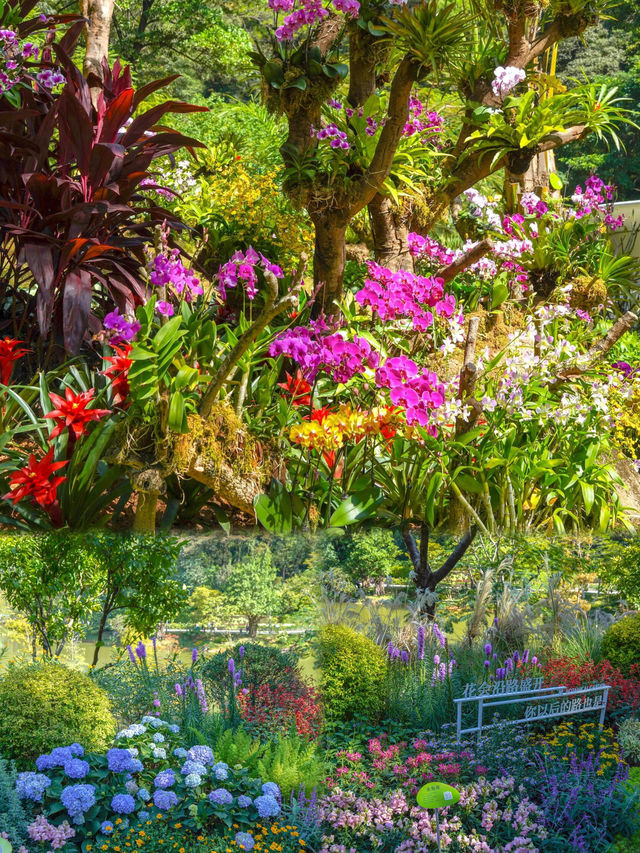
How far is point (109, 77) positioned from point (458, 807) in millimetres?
3303

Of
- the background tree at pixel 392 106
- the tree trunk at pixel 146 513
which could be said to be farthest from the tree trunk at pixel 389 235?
the tree trunk at pixel 146 513

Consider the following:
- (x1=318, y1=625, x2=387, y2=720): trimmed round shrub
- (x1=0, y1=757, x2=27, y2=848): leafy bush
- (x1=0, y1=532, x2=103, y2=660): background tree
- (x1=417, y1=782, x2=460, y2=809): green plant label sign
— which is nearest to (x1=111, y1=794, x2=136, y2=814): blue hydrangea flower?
(x1=0, y1=757, x2=27, y2=848): leafy bush

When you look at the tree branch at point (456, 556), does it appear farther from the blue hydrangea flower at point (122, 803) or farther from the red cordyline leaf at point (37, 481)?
the red cordyline leaf at point (37, 481)

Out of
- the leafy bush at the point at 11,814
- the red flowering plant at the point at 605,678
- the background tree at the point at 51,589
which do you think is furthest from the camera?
the red flowering plant at the point at 605,678

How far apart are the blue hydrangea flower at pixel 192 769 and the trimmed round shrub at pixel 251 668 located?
0.90 ft

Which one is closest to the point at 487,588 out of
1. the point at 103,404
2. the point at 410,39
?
the point at 103,404

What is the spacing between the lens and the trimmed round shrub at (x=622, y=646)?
339 cm

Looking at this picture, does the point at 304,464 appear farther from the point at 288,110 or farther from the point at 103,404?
the point at 288,110

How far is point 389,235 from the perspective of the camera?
4.52m

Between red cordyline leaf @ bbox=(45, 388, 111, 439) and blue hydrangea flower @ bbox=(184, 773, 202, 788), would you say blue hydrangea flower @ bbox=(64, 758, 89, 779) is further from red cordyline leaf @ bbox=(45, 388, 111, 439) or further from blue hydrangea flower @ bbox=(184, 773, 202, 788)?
red cordyline leaf @ bbox=(45, 388, 111, 439)

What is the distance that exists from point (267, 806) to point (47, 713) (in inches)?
32.6

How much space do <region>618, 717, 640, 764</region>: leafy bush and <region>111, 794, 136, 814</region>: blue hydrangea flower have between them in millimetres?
1850

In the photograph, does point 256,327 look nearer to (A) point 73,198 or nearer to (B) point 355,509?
(B) point 355,509

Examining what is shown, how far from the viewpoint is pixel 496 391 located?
10.6 feet
